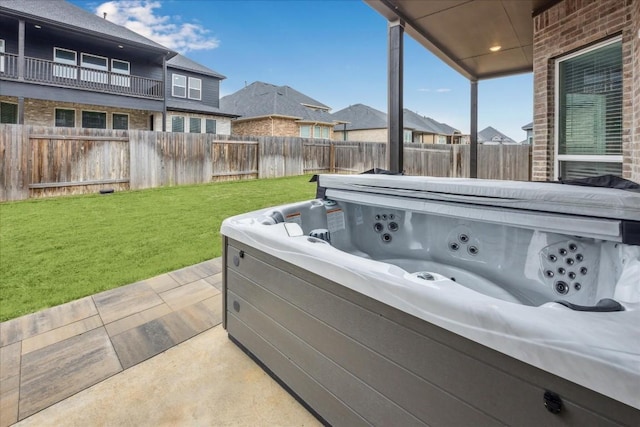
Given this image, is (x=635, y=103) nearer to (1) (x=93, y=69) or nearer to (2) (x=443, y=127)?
(1) (x=93, y=69)

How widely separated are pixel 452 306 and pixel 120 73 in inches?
539

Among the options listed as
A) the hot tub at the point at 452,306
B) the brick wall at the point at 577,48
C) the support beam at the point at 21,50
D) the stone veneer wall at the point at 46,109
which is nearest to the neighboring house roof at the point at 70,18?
the support beam at the point at 21,50

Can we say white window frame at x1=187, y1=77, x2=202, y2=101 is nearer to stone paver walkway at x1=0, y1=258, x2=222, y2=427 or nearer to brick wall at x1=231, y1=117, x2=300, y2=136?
brick wall at x1=231, y1=117, x2=300, y2=136

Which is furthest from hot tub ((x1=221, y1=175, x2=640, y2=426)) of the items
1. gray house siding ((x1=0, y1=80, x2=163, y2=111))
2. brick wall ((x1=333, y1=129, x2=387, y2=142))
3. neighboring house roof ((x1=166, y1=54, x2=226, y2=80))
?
brick wall ((x1=333, y1=129, x2=387, y2=142))

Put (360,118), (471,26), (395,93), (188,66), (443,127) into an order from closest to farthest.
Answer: (395,93) → (471,26) → (188,66) → (360,118) → (443,127)

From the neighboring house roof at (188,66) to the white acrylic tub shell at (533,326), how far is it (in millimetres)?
15051

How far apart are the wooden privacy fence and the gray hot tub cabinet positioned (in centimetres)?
657

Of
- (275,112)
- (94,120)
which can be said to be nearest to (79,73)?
(94,120)

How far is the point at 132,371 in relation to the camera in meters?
1.63

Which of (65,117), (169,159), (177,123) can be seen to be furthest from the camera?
(177,123)

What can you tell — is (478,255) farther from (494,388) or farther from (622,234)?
(494,388)

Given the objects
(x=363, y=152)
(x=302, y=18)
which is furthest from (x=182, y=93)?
(x=302, y=18)

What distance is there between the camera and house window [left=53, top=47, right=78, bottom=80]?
10.6 metres

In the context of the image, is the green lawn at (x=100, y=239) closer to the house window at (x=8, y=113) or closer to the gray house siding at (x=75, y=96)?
the gray house siding at (x=75, y=96)
